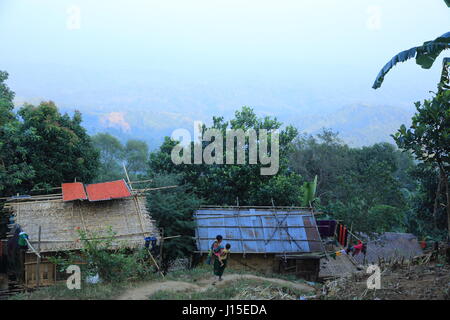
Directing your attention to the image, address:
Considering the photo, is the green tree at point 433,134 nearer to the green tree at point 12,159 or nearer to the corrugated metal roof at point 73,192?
the corrugated metal roof at point 73,192

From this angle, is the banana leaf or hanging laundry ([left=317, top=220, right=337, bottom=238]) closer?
the banana leaf

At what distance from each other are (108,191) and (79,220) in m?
1.24

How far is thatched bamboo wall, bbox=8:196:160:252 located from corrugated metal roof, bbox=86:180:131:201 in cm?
31

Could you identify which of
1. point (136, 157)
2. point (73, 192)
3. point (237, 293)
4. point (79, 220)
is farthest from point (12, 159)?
point (136, 157)

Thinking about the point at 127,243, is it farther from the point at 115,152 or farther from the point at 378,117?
the point at 378,117

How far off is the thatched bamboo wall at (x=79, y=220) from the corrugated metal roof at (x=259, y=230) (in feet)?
5.98

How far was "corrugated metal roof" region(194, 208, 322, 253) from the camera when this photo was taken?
14445 millimetres

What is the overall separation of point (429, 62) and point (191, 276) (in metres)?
7.74

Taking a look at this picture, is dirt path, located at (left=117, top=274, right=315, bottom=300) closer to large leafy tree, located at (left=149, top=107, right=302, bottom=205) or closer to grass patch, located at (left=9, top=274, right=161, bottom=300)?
grass patch, located at (left=9, top=274, right=161, bottom=300)

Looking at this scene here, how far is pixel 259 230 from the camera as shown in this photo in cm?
1486

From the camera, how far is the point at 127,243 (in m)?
12.6

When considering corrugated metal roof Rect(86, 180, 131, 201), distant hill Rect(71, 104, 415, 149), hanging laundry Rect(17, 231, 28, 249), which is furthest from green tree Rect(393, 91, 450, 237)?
distant hill Rect(71, 104, 415, 149)

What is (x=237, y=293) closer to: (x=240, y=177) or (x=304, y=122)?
(x=240, y=177)

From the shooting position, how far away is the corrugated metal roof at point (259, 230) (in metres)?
14.4
